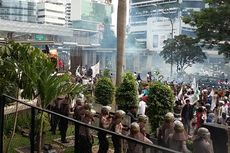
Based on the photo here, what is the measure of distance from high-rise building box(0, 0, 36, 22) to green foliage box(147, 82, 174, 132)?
99.5 m

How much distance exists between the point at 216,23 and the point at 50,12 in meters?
96.4

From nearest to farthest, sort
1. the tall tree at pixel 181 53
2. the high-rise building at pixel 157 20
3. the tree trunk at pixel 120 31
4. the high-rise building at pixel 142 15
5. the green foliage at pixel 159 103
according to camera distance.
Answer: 1. the green foliage at pixel 159 103
2. the tree trunk at pixel 120 31
3. the tall tree at pixel 181 53
4. the high-rise building at pixel 157 20
5. the high-rise building at pixel 142 15

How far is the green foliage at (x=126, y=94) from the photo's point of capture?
562 inches

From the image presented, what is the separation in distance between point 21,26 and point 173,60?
22.4 meters

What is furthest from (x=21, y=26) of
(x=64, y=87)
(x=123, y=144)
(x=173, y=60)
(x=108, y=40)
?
(x=123, y=144)

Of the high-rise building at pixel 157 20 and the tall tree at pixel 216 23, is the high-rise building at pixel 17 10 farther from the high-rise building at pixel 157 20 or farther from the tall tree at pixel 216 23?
the tall tree at pixel 216 23

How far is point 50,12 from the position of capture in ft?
380

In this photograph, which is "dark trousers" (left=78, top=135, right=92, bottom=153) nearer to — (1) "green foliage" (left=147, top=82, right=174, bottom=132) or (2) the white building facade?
(1) "green foliage" (left=147, top=82, right=174, bottom=132)

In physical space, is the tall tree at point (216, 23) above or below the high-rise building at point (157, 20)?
below

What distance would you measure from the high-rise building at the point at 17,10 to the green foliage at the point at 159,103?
99.5 meters

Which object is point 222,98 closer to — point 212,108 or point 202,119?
point 212,108

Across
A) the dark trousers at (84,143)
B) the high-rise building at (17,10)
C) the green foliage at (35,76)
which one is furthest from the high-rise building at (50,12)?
the dark trousers at (84,143)

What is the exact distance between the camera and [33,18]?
112938 mm

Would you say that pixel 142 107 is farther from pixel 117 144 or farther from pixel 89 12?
pixel 89 12
